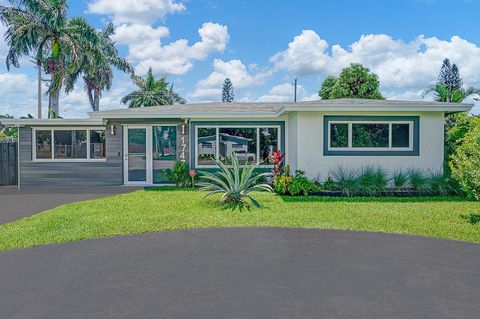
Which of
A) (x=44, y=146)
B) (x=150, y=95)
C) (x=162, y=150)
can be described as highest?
(x=150, y=95)

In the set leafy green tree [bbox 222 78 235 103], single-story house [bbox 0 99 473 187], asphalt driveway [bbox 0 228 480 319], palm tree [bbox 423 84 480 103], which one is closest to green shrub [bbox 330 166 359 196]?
single-story house [bbox 0 99 473 187]

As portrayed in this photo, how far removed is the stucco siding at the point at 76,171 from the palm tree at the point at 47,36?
8553mm

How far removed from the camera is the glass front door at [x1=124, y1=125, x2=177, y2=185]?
14539 mm

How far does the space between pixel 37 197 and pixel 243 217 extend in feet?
23.7

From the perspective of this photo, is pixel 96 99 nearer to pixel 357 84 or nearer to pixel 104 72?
pixel 104 72

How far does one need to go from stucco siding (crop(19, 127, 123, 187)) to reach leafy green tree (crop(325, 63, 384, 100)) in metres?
20.1

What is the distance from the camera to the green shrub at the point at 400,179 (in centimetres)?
1205

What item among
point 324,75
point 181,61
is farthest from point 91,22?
point 324,75

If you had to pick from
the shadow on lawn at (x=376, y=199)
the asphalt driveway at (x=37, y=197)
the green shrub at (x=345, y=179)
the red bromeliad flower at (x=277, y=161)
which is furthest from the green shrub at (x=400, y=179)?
the asphalt driveway at (x=37, y=197)

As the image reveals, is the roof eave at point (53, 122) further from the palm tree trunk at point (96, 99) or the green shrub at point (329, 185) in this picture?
the palm tree trunk at point (96, 99)

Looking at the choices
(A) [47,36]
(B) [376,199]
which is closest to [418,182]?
(B) [376,199]

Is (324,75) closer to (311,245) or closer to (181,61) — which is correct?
(181,61)

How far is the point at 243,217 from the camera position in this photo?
823 cm

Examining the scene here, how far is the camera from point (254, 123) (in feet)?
47.1
